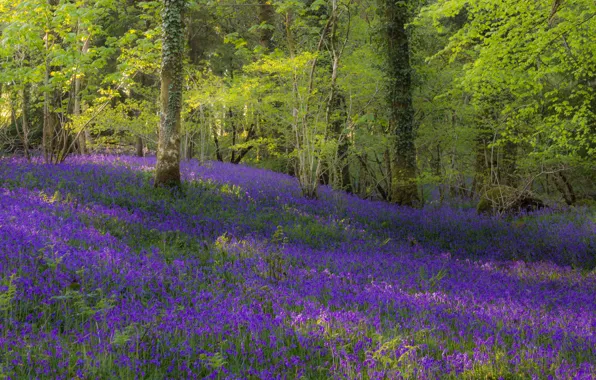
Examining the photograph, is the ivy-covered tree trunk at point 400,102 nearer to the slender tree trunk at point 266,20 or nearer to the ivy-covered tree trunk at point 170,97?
the ivy-covered tree trunk at point 170,97

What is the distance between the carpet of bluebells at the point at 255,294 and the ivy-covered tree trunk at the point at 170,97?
57cm

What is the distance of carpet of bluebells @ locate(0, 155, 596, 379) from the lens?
11.1 ft

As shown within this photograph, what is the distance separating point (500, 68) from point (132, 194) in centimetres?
827

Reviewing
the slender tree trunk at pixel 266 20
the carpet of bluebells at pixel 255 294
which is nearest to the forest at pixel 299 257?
the carpet of bluebells at pixel 255 294

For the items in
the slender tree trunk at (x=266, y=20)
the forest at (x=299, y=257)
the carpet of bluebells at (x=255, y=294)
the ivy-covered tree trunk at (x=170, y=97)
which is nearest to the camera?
the carpet of bluebells at (x=255, y=294)

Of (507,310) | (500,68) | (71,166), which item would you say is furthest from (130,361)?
(71,166)

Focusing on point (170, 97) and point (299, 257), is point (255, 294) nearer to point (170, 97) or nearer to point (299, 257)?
point (299, 257)

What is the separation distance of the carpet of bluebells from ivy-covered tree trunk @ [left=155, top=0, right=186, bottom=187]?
57cm

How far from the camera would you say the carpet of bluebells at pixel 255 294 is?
3.37m

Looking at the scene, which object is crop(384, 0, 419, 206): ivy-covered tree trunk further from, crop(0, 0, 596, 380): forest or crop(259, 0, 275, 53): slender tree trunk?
crop(259, 0, 275, 53): slender tree trunk

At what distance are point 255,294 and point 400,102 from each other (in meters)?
10.7

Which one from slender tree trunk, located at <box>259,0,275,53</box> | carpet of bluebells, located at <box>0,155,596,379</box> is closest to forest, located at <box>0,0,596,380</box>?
carpet of bluebells, located at <box>0,155,596,379</box>

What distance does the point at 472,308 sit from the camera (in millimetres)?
5254

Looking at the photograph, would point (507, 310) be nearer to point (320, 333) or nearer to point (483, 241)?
point (320, 333)
